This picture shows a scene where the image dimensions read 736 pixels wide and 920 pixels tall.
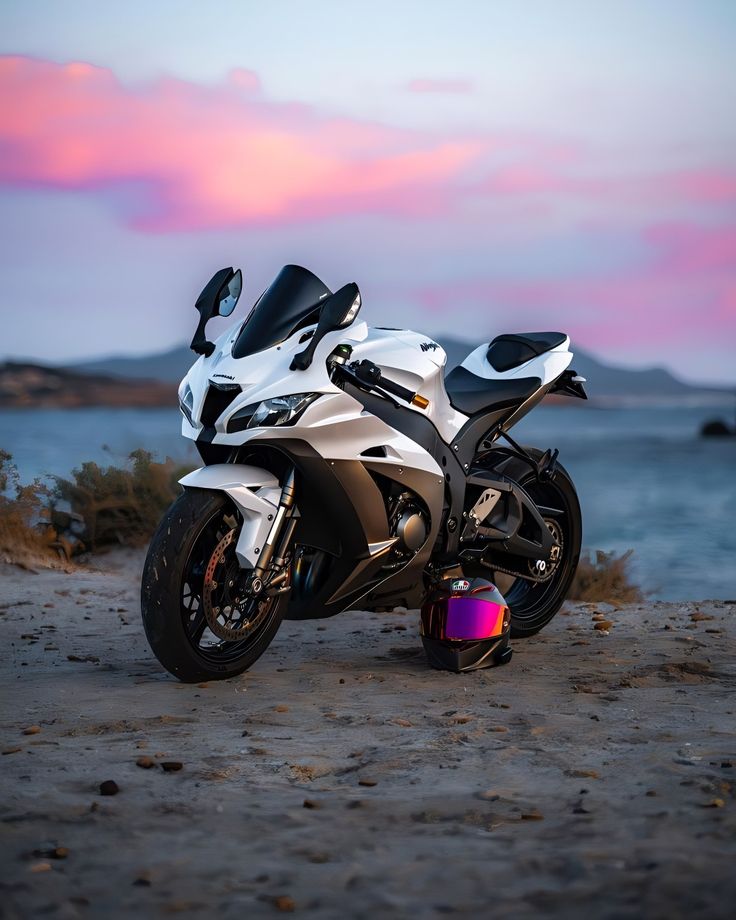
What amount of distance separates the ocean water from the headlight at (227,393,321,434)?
A: 2.32 meters

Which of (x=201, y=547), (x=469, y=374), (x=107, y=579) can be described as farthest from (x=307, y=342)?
(x=107, y=579)

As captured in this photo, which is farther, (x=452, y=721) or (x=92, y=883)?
(x=452, y=721)

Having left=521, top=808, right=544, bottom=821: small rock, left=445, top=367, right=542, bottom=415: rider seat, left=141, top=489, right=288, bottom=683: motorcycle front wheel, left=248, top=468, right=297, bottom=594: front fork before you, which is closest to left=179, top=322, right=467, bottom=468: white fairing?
left=248, top=468, right=297, bottom=594: front fork

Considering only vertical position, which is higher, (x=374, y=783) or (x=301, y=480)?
(x=301, y=480)

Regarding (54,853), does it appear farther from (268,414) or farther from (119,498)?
(119,498)

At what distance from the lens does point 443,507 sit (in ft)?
19.9

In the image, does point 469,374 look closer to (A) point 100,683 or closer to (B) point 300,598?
(B) point 300,598

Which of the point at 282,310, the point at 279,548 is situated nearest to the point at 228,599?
the point at 279,548

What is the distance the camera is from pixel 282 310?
5539 millimetres

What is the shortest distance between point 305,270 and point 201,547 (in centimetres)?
134

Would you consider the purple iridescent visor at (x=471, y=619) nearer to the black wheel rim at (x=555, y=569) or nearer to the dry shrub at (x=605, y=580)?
the black wheel rim at (x=555, y=569)

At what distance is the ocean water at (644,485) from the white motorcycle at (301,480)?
2.04 meters

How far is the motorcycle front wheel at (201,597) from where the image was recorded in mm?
5281

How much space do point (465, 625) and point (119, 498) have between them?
5.24 meters
